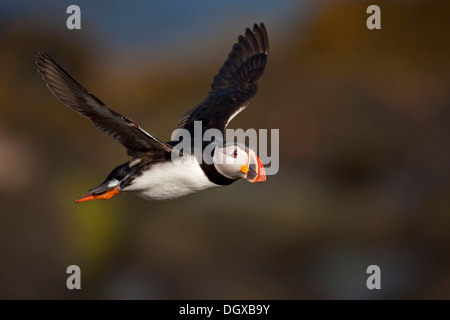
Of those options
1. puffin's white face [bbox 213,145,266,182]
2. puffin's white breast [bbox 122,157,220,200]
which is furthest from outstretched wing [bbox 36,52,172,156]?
puffin's white face [bbox 213,145,266,182]

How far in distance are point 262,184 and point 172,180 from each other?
7094mm

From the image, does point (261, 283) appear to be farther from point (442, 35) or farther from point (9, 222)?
point (442, 35)

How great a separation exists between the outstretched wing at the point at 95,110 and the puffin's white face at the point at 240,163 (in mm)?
404

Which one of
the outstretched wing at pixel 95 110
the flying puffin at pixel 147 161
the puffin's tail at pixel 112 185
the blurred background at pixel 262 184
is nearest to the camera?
the outstretched wing at pixel 95 110

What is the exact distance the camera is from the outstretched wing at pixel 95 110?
4.46 m

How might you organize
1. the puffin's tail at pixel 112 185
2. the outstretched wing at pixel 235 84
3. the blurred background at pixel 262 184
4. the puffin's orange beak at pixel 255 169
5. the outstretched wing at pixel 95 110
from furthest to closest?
the blurred background at pixel 262 184
the outstretched wing at pixel 235 84
the puffin's tail at pixel 112 185
the puffin's orange beak at pixel 255 169
the outstretched wing at pixel 95 110

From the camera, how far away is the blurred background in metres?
11.8

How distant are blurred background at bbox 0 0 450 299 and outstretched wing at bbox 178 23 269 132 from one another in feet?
16.5

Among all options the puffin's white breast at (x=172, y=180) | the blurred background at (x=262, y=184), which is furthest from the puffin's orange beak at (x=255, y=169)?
the blurred background at (x=262, y=184)

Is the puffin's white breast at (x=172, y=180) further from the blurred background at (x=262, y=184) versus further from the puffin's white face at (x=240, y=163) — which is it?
the blurred background at (x=262, y=184)

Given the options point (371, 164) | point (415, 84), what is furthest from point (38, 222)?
point (415, 84)
